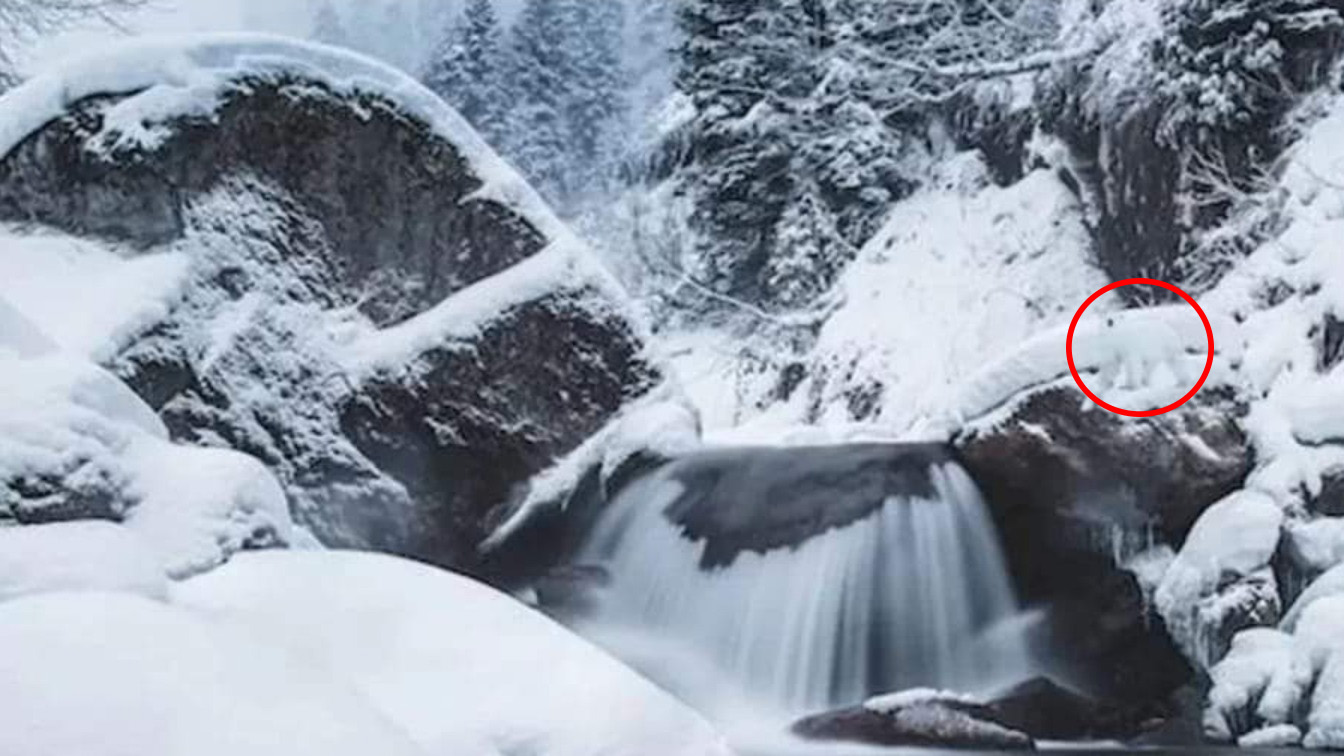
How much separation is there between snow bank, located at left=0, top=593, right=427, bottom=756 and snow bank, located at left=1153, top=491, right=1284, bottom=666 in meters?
6.58

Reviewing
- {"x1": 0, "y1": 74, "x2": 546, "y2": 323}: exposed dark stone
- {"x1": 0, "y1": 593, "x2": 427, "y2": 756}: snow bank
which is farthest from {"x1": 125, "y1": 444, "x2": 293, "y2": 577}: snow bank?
{"x1": 0, "y1": 74, "x2": 546, "y2": 323}: exposed dark stone

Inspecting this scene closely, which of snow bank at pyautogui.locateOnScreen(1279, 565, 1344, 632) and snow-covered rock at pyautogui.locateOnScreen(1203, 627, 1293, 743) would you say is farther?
snow bank at pyautogui.locateOnScreen(1279, 565, 1344, 632)

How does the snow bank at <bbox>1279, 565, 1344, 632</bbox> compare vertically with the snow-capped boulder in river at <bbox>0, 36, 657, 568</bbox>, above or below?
below

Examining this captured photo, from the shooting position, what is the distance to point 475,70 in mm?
25031

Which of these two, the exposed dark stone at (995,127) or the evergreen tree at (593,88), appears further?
the evergreen tree at (593,88)

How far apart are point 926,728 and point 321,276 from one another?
5120mm

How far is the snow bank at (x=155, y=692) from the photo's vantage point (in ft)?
6.41

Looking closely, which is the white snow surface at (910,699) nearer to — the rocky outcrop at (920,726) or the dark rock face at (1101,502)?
the rocky outcrop at (920,726)

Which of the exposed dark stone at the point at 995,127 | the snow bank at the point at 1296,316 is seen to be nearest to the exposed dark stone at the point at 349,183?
the snow bank at the point at 1296,316

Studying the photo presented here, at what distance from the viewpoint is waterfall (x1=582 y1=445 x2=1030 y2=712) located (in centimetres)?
848

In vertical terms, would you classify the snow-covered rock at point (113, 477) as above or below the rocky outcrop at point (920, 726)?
above

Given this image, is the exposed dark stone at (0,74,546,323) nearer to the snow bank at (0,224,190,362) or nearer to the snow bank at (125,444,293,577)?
the snow bank at (0,224,190,362)

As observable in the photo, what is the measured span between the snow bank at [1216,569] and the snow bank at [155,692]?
Answer: 6.58 metres

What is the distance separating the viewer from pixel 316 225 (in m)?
9.96
